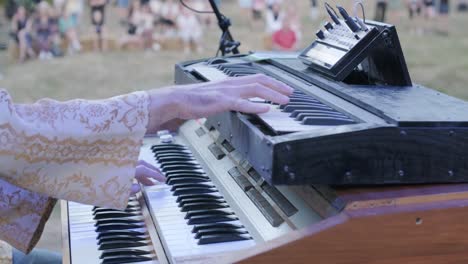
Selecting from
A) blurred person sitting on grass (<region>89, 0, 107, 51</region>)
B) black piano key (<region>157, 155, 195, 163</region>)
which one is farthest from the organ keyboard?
blurred person sitting on grass (<region>89, 0, 107, 51</region>)

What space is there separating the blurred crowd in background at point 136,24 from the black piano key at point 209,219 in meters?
10.9

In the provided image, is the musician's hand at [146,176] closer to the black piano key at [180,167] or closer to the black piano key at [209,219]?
the black piano key at [180,167]

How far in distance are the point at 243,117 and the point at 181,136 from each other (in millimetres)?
985

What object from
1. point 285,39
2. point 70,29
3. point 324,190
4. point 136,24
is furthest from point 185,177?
point 136,24

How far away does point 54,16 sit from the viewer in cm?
1296

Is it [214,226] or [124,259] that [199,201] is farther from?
[124,259]

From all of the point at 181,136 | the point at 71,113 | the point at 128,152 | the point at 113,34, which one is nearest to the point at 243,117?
A: the point at 128,152

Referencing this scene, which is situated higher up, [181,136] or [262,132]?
[262,132]

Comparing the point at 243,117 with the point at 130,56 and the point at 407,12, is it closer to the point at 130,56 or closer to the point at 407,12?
the point at 130,56

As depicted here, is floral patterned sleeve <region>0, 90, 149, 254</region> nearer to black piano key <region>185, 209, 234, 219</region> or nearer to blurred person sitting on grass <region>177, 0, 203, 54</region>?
black piano key <region>185, 209, 234, 219</region>

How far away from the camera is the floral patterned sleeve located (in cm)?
163

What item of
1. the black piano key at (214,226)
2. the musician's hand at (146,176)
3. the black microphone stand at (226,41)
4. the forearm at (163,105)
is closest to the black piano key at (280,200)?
the black piano key at (214,226)

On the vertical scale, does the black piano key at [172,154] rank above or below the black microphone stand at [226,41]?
below

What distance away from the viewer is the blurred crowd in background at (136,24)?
1280 cm
